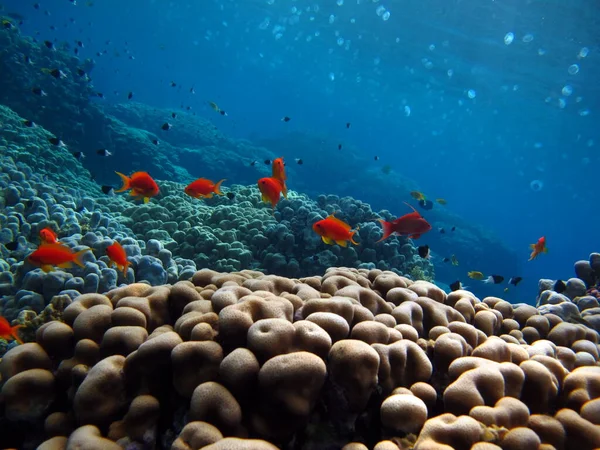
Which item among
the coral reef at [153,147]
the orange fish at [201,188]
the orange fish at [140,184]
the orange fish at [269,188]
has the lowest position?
the orange fish at [140,184]

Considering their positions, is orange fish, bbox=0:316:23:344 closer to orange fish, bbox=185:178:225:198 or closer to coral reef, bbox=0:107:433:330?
coral reef, bbox=0:107:433:330

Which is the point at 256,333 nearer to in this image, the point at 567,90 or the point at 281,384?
the point at 281,384

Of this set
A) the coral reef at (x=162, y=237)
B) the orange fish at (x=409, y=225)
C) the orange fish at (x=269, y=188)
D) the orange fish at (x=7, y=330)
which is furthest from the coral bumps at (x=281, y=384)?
the orange fish at (x=409, y=225)

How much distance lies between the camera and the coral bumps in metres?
1.86

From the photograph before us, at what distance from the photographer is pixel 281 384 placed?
1.84 meters

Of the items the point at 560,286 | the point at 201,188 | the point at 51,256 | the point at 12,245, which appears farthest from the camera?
the point at 201,188

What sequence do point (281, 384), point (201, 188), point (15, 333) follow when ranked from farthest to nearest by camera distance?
point (201, 188)
point (15, 333)
point (281, 384)

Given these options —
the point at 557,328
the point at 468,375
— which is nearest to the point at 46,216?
the point at 468,375

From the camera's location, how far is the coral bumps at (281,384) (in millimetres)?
1863

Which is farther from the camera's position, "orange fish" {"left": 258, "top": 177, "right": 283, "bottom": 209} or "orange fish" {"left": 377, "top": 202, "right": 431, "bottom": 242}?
"orange fish" {"left": 377, "top": 202, "right": 431, "bottom": 242}

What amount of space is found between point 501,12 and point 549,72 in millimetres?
9647

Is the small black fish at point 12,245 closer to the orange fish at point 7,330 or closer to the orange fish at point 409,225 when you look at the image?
the orange fish at point 7,330

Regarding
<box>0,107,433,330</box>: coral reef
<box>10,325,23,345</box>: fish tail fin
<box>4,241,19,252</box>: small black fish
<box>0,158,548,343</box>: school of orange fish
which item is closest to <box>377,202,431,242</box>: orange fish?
<box>0,158,548,343</box>: school of orange fish

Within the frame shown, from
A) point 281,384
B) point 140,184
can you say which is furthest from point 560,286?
point 140,184
